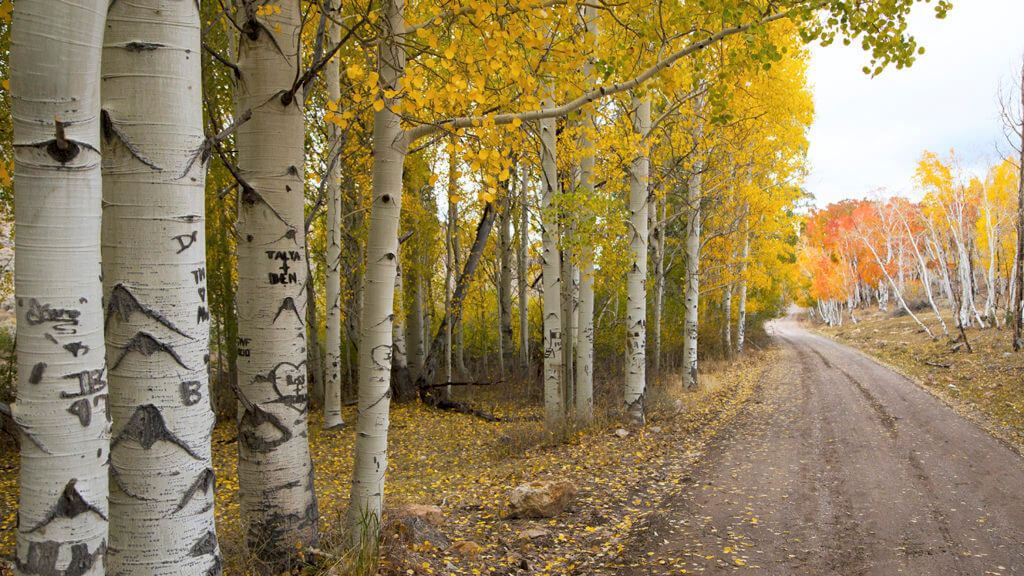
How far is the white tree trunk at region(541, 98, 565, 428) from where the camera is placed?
8.45 metres

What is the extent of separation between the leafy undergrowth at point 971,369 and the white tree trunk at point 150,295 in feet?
33.6

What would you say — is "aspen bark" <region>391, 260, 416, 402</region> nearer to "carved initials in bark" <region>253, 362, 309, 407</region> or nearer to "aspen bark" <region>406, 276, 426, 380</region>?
"aspen bark" <region>406, 276, 426, 380</region>

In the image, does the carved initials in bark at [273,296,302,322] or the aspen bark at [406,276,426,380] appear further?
the aspen bark at [406,276,426,380]

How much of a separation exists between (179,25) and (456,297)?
10.9 metres

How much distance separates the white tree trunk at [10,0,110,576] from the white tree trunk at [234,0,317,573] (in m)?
1.56

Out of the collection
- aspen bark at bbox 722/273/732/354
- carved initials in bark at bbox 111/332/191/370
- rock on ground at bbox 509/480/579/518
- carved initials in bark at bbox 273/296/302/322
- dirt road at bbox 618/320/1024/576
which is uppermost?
carved initials in bark at bbox 273/296/302/322

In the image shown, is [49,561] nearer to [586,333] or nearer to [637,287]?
[586,333]

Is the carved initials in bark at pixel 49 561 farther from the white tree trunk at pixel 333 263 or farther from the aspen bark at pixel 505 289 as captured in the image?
the aspen bark at pixel 505 289

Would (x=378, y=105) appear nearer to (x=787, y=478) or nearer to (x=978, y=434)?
(x=787, y=478)

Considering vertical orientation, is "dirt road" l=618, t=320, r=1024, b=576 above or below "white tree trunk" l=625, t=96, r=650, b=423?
below

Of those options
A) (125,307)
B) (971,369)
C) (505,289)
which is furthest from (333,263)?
(971,369)

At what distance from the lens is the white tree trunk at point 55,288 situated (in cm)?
142

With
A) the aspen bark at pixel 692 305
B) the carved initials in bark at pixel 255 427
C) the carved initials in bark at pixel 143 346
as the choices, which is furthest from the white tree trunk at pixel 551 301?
the carved initials in bark at pixel 143 346

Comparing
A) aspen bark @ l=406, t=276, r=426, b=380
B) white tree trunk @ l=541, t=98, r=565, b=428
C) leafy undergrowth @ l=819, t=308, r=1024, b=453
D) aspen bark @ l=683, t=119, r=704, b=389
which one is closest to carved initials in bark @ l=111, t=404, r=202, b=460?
white tree trunk @ l=541, t=98, r=565, b=428
